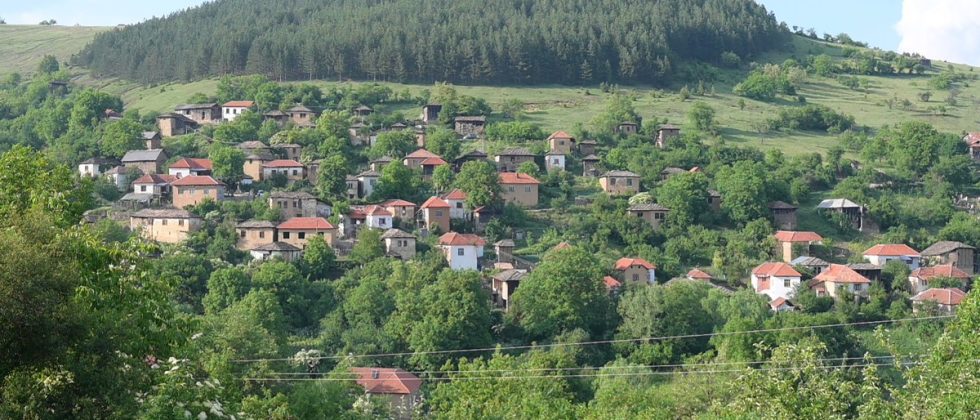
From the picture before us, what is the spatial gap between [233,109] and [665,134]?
→ 28.7m

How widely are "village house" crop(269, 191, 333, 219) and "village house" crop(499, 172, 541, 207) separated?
9853mm

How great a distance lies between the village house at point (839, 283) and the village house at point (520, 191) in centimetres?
1703

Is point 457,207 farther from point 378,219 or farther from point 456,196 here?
point 378,219

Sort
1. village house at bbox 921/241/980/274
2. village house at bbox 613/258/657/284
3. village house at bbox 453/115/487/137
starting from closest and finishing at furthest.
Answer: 1. village house at bbox 613/258/657/284
2. village house at bbox 921/241/980/274
3. village house at bbox 453/115/487/137

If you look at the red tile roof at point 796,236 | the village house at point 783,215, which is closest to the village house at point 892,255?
the red tile roof at point 796,236

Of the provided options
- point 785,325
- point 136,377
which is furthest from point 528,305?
point 136,377

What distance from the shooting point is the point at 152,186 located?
75938 mm

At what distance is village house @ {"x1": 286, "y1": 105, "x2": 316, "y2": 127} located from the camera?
9288cm

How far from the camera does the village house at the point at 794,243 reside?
71.1 meters

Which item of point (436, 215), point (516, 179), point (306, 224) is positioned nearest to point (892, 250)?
point (516, 179)

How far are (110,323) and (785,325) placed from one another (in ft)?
138

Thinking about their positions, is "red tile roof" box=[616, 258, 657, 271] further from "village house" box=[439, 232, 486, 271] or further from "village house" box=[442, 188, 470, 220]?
"village house" box=[442, 188, 470, 220]

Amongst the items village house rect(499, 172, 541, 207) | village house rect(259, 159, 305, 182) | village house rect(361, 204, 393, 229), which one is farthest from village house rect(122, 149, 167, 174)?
village house rect(499, 172, 541, 207)

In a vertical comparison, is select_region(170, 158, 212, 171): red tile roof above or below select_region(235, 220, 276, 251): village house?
above
